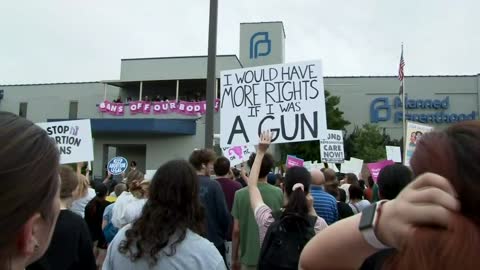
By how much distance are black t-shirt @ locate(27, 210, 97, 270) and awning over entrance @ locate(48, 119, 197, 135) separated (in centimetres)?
3070

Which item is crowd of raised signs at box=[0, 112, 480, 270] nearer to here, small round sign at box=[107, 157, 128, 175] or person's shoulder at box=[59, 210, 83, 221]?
person's shoulder at box=[59, 210, 83, 221]

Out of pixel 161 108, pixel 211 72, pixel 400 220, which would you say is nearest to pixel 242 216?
pixel 211 72

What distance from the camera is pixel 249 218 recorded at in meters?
5.59

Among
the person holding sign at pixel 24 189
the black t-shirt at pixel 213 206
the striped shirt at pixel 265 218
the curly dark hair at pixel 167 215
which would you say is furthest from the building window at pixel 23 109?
the person holding sign at pixel 24 189

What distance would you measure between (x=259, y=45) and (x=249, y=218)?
37.5m

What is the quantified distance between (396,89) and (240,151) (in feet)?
139

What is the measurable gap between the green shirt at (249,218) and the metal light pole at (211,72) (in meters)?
1.75

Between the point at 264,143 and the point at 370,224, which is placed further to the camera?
the point at 264,143

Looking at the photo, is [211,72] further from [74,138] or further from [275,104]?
[74,138]

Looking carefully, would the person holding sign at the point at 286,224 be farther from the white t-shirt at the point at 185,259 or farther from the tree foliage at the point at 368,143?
the tree foliage at the point at 368,143

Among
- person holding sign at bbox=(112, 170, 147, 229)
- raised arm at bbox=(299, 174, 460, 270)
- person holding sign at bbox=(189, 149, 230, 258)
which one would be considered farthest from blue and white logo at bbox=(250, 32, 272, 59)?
raised arm at bbox=(299, 174, 460, 270)

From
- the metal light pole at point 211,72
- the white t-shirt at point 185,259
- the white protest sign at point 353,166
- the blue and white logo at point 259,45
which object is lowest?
the white t-shirt at point 185,259

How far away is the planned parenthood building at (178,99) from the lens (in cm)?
3591

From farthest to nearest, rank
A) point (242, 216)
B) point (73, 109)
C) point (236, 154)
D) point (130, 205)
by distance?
point (73, 109)
point (236, 154)
point (130, 205)
point (242, 216)
